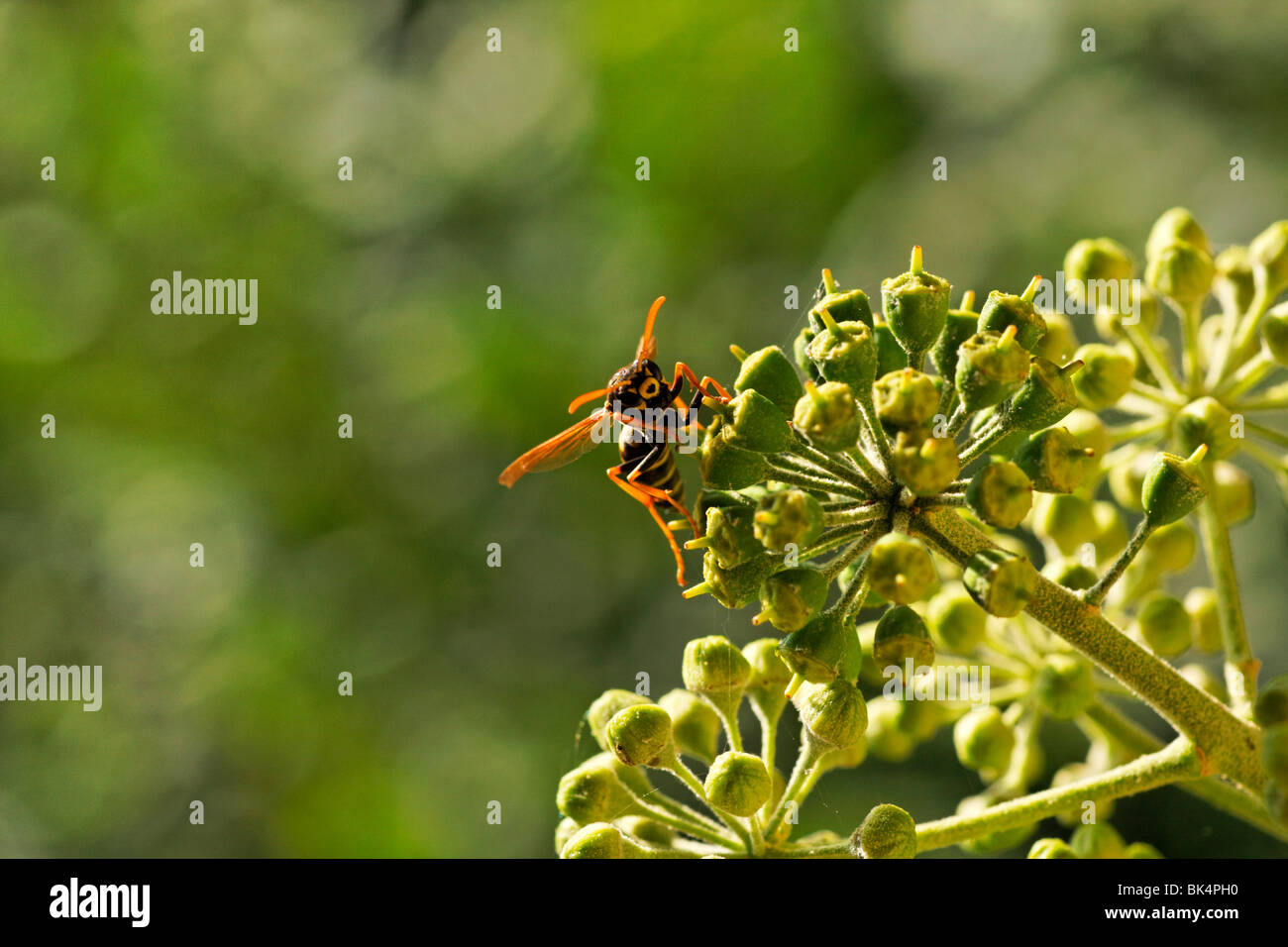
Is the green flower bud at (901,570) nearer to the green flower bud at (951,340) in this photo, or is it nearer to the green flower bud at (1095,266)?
the green flower bud at (951,340)

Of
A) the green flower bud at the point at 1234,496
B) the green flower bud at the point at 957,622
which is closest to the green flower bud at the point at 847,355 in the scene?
Result: the green flower bud at the point at 957,622

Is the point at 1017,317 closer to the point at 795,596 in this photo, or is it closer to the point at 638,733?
the point at 795,596

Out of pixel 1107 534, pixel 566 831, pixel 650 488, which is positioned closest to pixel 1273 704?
pixel 1107 534

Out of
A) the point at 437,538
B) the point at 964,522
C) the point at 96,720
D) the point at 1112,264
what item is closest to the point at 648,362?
the point at 964,522

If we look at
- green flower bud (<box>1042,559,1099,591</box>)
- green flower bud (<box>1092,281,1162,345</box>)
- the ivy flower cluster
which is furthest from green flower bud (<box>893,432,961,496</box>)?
green flower bud (<box>1092,281,1162,345</box>)

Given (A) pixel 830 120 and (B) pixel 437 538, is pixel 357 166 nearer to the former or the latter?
(B) pixel 437 538

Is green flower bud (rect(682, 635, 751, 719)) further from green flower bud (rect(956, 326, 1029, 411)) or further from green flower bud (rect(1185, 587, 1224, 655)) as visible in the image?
green flower bud (rect(1185, 587, 1224, 655))
